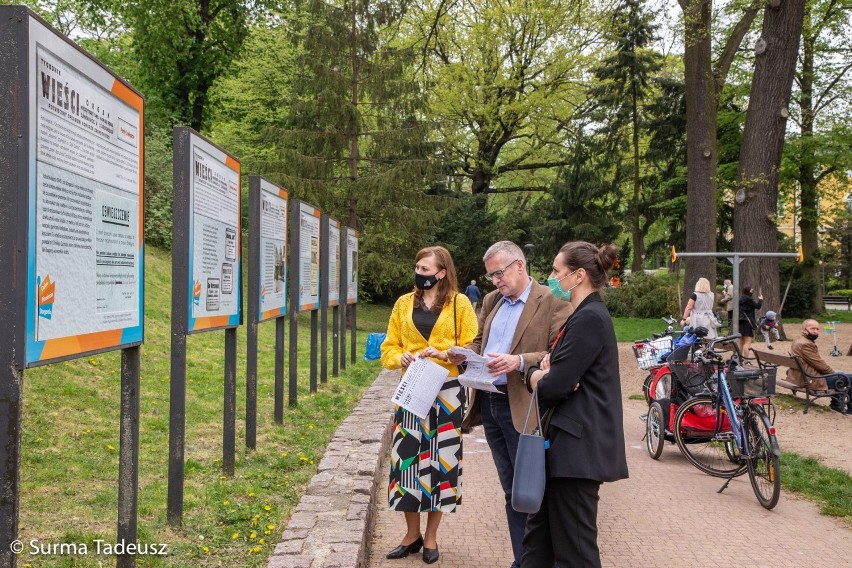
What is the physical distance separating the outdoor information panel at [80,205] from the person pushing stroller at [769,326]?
1602 cm

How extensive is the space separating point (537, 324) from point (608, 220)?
37552mm

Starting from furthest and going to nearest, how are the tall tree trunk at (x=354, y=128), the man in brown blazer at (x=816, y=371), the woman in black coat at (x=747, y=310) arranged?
the tall tree trunk at (x=354, y=128), the woman in black coat at (x=747, y=310), the man in brown blazer at (x=816, y=371)

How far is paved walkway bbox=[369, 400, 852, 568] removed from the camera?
5.46m

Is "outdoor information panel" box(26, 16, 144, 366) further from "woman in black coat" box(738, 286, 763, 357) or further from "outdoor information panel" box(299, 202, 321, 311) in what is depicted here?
"woman in black coat" box(738, 286, 763, 357)

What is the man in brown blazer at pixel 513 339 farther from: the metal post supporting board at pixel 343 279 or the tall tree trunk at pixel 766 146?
the tall tree trunk at pixel 766 146

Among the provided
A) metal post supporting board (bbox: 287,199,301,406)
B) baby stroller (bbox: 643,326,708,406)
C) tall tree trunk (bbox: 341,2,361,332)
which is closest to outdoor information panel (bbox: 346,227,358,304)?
metal post supporting board (bbox: 287,199,301,406)

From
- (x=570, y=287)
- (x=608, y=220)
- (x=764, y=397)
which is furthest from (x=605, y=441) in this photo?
(x=608, y=220)

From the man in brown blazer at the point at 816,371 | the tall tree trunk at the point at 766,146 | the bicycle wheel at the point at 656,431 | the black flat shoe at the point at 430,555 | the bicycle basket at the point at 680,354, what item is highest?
the tall tree trunk at the point at 766,146

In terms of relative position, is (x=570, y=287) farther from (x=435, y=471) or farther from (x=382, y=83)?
(x=382, y=83)

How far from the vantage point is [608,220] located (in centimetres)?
4125

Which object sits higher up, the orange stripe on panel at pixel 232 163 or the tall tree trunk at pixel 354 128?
the tall tree trunk at pixel 354 128

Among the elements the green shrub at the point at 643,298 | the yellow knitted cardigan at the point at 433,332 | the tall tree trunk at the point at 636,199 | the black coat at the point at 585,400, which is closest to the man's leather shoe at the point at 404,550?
the yellow knitted cardigan at the point at 433,332

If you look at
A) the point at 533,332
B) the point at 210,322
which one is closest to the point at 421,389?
the point at 533,332

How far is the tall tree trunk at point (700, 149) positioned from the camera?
21203 millimetres
